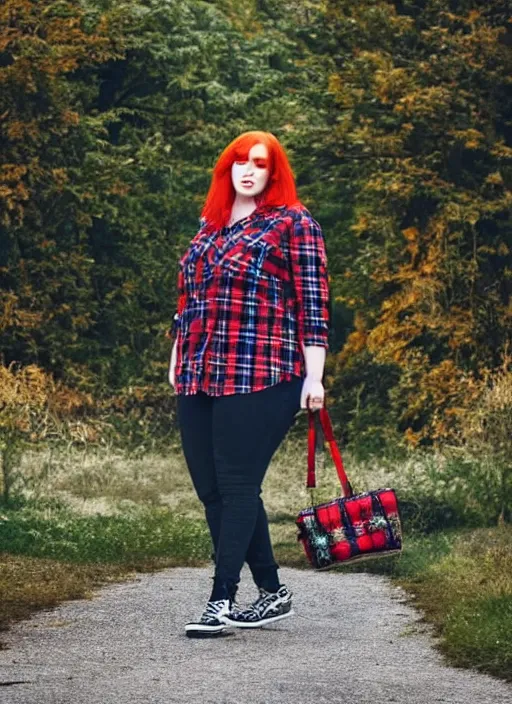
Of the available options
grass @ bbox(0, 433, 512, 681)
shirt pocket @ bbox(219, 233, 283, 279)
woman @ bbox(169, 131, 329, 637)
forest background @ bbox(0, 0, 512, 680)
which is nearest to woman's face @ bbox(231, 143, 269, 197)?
woman @ bbox(169, 131, 329, 637)

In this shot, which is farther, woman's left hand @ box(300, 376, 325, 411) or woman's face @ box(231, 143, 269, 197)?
woman's face @ box(231, 143, 269, 197)

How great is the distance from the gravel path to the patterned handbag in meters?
0.36

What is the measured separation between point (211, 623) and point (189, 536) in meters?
4.65

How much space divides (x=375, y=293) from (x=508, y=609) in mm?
11924

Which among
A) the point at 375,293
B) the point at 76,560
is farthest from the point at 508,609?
the point at 375,293

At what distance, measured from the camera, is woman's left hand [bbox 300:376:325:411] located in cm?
603

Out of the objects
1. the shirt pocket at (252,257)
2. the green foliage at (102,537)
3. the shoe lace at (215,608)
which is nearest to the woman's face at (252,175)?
the shirt pocket at (252,257)

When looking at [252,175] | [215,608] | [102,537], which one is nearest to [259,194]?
[252,175]

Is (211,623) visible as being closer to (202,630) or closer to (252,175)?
(202,630)

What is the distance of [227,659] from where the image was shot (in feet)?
18.4

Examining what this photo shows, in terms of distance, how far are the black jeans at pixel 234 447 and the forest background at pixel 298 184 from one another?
8613mm

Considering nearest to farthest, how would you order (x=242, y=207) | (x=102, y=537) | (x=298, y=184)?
(x=242, y=207) → (x=102, y=537) → (x=298, y=184)

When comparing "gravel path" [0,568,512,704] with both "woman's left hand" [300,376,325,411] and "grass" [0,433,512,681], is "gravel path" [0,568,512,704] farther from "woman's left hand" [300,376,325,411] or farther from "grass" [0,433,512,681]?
"woman's left hand" [300,376,325,411]

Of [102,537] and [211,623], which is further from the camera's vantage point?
[102,537]
